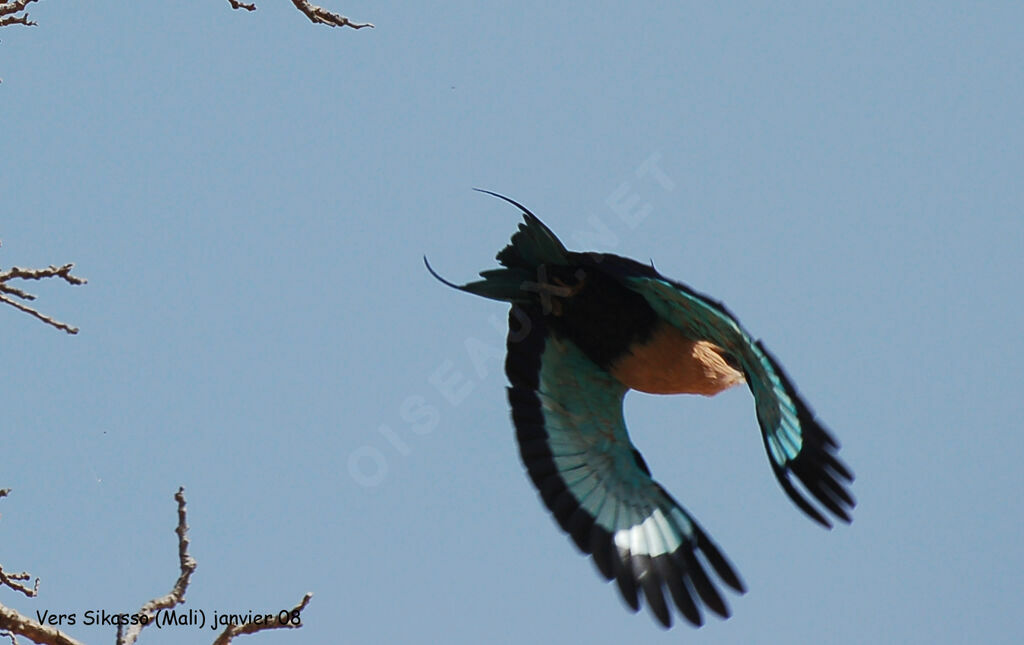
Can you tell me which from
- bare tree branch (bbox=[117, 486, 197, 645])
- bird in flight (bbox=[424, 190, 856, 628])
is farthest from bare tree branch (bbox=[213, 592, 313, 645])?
bird in flight (bbox=[424, 190, 856, 628])

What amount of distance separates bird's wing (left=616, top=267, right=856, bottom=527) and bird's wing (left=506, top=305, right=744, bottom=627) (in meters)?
0.70

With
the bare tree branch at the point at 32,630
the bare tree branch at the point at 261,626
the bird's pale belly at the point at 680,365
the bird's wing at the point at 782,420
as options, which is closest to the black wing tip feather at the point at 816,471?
the bird's wing at the point at 782,420

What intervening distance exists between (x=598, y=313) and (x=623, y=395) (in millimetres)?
513

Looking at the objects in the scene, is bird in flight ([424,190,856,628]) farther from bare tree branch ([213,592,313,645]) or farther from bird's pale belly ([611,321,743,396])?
bare tree branch ([213,592,313,645])

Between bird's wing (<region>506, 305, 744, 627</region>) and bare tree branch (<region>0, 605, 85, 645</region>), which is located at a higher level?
bird's wing (<region>506, 305, 744, 627</region>)

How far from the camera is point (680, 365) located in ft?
14.4

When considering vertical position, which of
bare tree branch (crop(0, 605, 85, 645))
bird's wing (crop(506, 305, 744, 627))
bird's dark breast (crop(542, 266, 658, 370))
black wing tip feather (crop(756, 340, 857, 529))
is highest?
black wing tip feather (crop(756, 340, 857, 529))

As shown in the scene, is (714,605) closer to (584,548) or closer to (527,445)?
(584,548)

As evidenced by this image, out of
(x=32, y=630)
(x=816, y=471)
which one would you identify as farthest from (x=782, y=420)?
(x=32, y=630)

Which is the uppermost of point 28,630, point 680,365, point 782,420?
point 782,420

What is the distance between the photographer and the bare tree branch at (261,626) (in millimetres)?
3186

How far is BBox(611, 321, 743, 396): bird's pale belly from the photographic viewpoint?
438 cm

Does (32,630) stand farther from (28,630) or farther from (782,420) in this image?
(782,420)

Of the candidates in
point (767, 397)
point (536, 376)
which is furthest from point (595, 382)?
point (767, 397)
